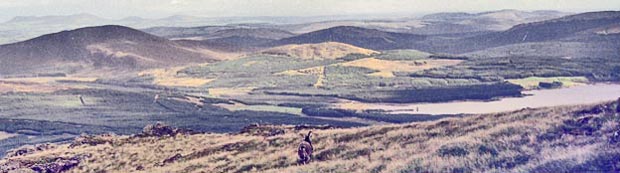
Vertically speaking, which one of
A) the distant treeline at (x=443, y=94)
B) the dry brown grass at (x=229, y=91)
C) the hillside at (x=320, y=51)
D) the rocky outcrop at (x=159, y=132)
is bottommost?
the dry brown grass at (x=229, y=91)

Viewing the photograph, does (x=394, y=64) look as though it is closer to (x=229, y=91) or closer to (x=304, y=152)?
(x=229, y=91)

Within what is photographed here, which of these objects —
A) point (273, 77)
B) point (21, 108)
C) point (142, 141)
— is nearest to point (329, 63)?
point (273, 77)

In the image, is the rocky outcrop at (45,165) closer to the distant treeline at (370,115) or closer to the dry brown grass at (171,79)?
the distant treeline at (370,115)

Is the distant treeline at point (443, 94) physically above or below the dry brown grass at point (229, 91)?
above

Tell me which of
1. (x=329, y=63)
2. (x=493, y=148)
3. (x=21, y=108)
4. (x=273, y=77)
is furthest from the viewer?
(x=329, y=63)

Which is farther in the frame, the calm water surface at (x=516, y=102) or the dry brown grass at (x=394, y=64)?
the dry brown grass at (x=394, y=64)

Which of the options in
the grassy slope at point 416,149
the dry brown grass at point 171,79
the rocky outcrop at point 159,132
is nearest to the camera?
the grassy slope at point 416,149

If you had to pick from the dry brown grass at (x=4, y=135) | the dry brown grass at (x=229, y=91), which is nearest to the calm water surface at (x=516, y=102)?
the dry brown grass at (x=229, y=91)

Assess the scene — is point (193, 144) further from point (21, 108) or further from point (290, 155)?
point (21, 108)
